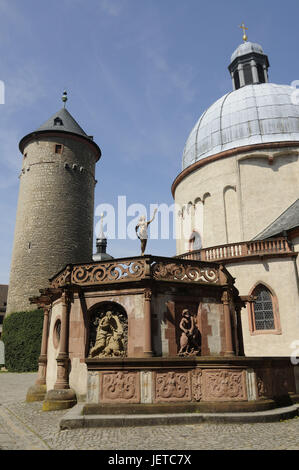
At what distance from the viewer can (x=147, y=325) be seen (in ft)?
32.6

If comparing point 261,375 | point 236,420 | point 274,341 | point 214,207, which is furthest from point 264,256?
point 236,420

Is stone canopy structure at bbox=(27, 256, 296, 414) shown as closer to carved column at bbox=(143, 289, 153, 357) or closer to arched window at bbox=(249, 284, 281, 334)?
carved column at bbox=(143, 289, 153, 357)

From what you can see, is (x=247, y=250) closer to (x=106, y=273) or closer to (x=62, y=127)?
(x=106, y=273)

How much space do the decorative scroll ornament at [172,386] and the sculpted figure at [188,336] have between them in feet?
4.89

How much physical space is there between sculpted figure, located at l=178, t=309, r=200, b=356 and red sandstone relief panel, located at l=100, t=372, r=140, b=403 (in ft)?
6.91

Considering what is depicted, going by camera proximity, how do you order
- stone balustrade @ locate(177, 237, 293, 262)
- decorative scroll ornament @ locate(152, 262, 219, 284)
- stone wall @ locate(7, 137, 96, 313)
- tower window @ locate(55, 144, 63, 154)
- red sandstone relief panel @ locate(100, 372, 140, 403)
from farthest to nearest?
tower window @ locate(55, 144, 63, 154), stone wall @ locate(7, 137, 96, 313), stone balustrade @ locate(177, 237, 293, 262), decorative scroll ornament @ locate(152, 262, 219, 284), red sandstone relief panel @ locate(100, 372, 140, 403)

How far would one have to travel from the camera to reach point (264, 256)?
18922mm

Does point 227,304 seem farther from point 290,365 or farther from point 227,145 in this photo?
point 227,145

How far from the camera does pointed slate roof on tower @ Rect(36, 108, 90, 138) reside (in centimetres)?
3547

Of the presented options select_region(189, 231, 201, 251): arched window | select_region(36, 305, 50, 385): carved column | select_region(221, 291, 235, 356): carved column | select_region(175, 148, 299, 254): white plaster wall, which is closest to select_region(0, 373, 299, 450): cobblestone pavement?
select_region(221, 291, 235, 356): carved column

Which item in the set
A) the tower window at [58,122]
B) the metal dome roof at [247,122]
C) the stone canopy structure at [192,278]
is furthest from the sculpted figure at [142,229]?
the tower window at [58,122]

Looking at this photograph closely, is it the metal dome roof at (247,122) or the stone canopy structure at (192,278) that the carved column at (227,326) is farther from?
the metal dome roof at (247,122)

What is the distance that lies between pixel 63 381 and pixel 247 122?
23317 millimetres

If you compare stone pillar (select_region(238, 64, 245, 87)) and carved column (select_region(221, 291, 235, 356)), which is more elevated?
stone pillar (select_region(238, 64, 245, 87))
